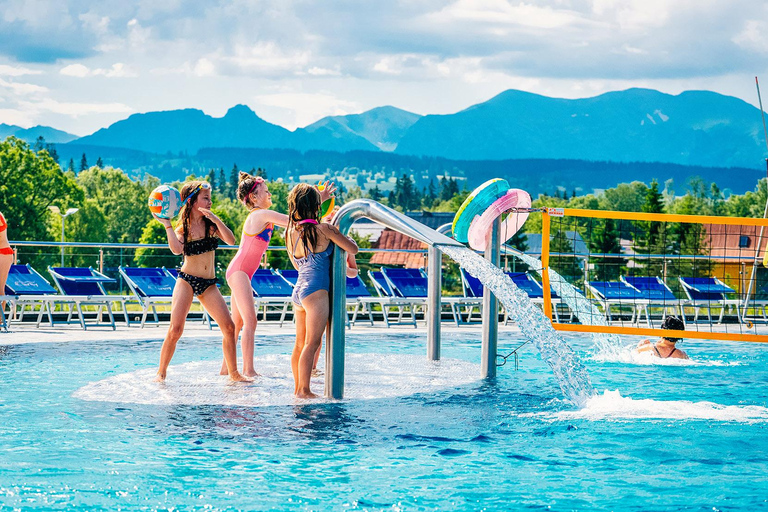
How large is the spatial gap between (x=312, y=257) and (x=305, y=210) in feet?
1.10

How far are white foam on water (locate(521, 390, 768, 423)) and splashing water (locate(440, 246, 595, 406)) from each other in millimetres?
161

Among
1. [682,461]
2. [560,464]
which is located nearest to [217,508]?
[560,464]

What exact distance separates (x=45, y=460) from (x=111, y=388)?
2332 mm

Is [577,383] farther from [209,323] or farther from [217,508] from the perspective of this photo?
[209,323]

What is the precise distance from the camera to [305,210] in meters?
6.34

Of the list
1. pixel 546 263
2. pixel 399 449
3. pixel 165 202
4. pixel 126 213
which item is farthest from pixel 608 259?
pixel 126 213

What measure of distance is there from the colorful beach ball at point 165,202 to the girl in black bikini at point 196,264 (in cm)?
7

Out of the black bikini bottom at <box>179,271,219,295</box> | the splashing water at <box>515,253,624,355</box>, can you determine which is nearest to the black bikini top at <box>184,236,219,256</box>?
the black bikini bottom at <box>179,271,219,295</box>

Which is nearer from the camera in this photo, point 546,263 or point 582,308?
point 546,263

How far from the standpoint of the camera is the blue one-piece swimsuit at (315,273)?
20.9 ft

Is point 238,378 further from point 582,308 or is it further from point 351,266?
point 582,308

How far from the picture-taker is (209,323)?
12.4 meters

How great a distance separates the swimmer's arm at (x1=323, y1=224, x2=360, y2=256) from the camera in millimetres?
6246

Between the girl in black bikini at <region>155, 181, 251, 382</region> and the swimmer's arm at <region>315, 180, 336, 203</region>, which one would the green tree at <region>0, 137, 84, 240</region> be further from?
the swimmer's arm at <region>315, 180, 336, 203</region>
